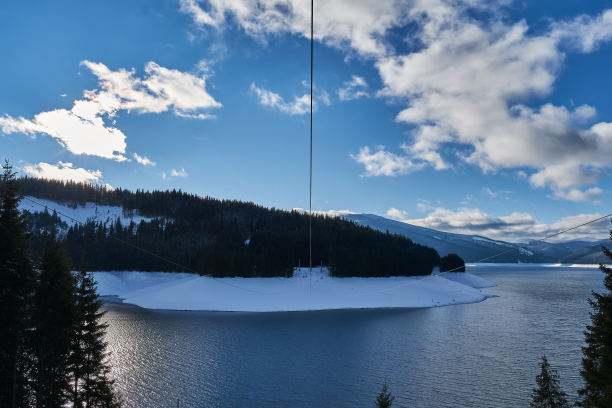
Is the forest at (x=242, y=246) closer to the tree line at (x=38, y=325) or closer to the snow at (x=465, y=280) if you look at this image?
the snow at (x=465, y=280)

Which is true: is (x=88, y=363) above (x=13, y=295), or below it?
below

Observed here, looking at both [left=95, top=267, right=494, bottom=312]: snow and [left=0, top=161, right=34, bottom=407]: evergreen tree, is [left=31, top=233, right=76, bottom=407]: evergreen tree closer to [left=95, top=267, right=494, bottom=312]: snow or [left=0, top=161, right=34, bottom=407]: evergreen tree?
[left=0, top=161, right=34, bottom=407]: evergreen tree

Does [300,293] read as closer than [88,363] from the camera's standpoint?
No

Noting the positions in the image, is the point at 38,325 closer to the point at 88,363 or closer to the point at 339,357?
the point at 88,363


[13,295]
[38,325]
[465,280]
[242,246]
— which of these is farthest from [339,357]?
[465,280]

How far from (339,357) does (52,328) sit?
3022 centimetres

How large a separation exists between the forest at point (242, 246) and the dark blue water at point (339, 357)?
34.8m

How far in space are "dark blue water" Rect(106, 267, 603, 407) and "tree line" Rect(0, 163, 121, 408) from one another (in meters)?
10.4

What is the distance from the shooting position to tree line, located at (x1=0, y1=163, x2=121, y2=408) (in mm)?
16656

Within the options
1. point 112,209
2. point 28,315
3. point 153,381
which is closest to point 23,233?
point 28,315

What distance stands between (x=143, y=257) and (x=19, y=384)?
11569cm

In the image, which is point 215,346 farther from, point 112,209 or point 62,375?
point 112,209

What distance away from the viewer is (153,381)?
106ft

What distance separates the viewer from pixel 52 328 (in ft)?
58.6
